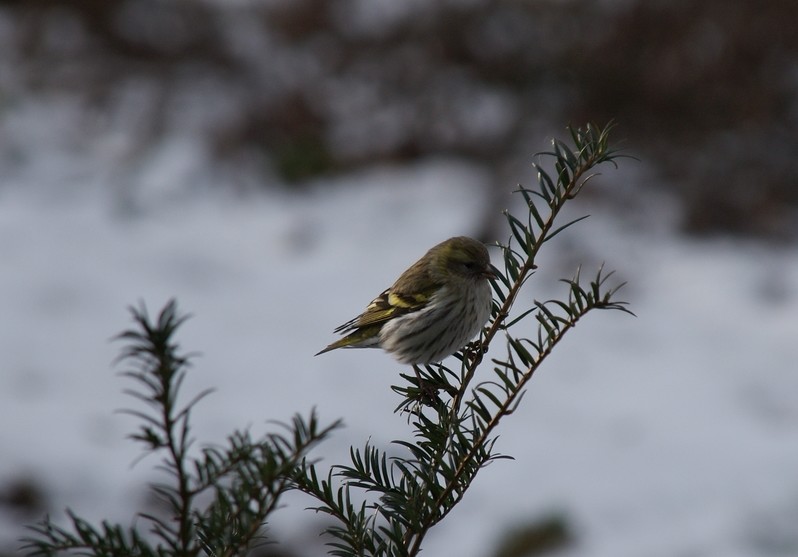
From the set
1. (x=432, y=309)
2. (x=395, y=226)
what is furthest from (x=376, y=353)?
(x=432, y=309)

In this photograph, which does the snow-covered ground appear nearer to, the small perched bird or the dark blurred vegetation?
the dark blurred vegetation

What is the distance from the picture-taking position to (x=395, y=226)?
7.40 meters

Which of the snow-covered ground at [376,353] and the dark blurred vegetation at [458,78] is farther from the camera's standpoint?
the dark blurred vegetation at [458,78]

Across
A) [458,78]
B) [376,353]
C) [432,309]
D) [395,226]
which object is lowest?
[432,309]

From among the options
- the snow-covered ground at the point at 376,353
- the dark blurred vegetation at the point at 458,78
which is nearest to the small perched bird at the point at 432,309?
the snow-covered ground at the point at 376,353

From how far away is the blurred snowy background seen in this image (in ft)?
16.4

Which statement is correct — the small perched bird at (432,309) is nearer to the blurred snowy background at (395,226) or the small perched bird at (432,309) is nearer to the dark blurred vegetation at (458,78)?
the blurred snowy background at (395,226)

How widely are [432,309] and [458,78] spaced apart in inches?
217

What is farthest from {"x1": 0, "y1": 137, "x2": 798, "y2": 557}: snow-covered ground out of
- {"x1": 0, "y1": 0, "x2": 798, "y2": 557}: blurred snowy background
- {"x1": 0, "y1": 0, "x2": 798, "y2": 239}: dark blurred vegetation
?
{"x1": 0, "y1": 0, "x2": 798, "y2": 239}: dark blurred vegetation

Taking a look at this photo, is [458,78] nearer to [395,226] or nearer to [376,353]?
[395,226]

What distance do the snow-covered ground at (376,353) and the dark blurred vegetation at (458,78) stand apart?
0.45 metres

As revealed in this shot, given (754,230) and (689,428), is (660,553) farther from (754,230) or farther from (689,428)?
(754,230)

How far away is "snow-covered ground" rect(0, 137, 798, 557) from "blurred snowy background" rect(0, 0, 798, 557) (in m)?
0.02

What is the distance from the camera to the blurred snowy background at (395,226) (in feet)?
16.4
